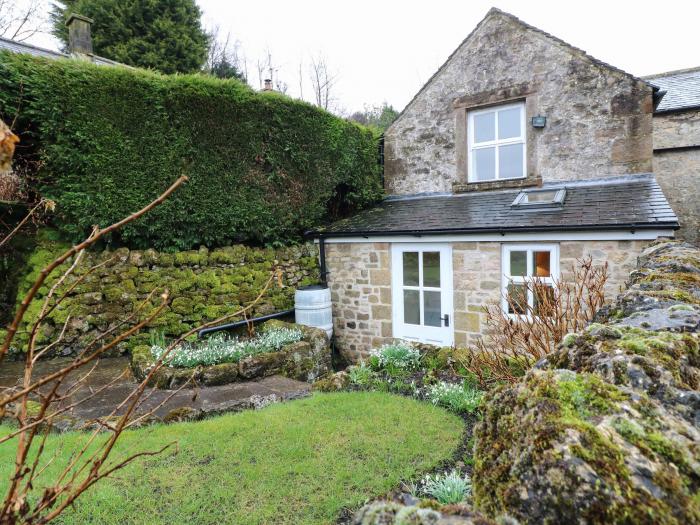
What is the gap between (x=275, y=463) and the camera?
332 centimetres

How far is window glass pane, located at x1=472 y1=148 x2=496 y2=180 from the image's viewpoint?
9.22 metres

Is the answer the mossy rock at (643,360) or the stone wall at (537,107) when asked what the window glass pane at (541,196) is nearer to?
the stone wall at (537,107)

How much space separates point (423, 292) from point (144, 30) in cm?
1459

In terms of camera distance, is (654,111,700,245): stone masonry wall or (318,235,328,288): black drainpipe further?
(654,111,700,245): stone masonry wall

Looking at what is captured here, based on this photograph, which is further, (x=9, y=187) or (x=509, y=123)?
(x=509, y=123)

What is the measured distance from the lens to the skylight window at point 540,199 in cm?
734

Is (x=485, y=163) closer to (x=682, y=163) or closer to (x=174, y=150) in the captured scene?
(x=682, y=163)

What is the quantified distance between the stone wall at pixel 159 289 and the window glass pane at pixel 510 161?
5174 mm

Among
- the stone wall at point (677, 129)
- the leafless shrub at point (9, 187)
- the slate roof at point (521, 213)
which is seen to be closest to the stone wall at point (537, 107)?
the slate roof at point (521, 213)

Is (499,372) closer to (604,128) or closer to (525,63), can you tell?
(604,128)

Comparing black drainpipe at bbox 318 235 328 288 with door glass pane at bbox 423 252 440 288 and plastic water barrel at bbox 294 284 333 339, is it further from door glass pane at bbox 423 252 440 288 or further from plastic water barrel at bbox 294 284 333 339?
door glass pane at bbox 423 252 440 288

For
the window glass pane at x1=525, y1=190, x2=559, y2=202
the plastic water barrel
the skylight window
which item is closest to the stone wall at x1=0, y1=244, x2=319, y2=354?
the plastic water barrel

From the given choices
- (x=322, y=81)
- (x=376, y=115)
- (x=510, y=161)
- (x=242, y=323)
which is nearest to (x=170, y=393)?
(x=242, y=323)

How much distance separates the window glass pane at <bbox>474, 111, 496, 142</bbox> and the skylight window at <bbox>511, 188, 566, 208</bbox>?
1.80 metres
